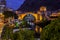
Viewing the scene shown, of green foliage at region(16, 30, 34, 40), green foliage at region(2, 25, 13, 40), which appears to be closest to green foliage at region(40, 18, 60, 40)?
green foliage at region(16, 30, 34, 40)

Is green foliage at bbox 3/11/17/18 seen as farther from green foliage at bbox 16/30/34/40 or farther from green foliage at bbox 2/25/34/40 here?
green foliage at bbox 16/30/34/40

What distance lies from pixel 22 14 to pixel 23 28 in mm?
235

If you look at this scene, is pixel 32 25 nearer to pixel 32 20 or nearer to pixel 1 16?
pixel 32 20

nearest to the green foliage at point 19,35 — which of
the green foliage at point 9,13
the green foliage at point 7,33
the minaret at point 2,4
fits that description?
the green foliage at point 7,33

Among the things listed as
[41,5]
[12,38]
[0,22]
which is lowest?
[12,38]

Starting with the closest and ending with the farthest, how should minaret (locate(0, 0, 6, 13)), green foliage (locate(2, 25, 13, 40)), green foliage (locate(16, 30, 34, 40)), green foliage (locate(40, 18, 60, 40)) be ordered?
1. green foliage (locate(40, 18, 60, 40))
2. green foliage (locate(16, 30, 34, 40))
3. green foliage (locate(2, 25, 13, 40))
4. minaret (locate(0, 0, 6, 13))

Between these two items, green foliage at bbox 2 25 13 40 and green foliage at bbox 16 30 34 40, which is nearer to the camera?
green foliage at bbox 16 30 34 40

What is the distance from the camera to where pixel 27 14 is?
310 cm

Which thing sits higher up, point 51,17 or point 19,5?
point 19,5

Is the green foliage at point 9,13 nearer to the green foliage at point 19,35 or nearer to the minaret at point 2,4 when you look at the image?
the minaret at point 2,4

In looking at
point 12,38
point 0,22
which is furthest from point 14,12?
point 12,38

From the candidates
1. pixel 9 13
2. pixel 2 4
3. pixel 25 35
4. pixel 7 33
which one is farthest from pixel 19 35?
pixel 2 4

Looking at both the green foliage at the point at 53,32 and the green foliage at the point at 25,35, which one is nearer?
the green foliage at the point at 53,32

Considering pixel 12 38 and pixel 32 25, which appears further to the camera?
pixel 32 25
